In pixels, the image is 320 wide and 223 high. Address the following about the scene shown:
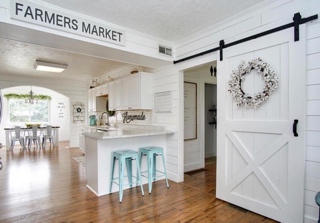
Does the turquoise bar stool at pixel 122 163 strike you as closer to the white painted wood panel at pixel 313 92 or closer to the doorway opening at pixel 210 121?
the white painted wood panel at pixel 313 92

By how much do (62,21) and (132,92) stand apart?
7.11 ft

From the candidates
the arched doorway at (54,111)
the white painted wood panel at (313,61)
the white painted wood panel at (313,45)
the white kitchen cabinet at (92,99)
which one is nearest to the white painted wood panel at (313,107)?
the white painted wood panel at (313,61)

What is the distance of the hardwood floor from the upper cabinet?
5.71 ft

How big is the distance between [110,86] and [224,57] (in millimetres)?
3528

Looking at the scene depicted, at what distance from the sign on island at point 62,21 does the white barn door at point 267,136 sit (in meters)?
1.71

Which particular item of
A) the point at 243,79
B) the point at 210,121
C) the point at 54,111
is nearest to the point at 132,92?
the point at 243,79

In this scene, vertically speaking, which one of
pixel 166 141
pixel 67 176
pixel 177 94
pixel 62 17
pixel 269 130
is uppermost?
pixel 62 17

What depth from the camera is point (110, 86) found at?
216 inches

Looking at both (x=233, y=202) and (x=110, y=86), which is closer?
(x=233, y=202)

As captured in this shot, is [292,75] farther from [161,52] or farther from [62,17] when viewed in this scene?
[62,17]

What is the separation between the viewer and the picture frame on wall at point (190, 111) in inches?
179

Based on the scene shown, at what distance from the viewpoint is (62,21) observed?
2.50 m

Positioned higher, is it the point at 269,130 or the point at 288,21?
the point at 288,21

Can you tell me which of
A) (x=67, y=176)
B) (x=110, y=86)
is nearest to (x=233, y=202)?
(x=67, y=176)
